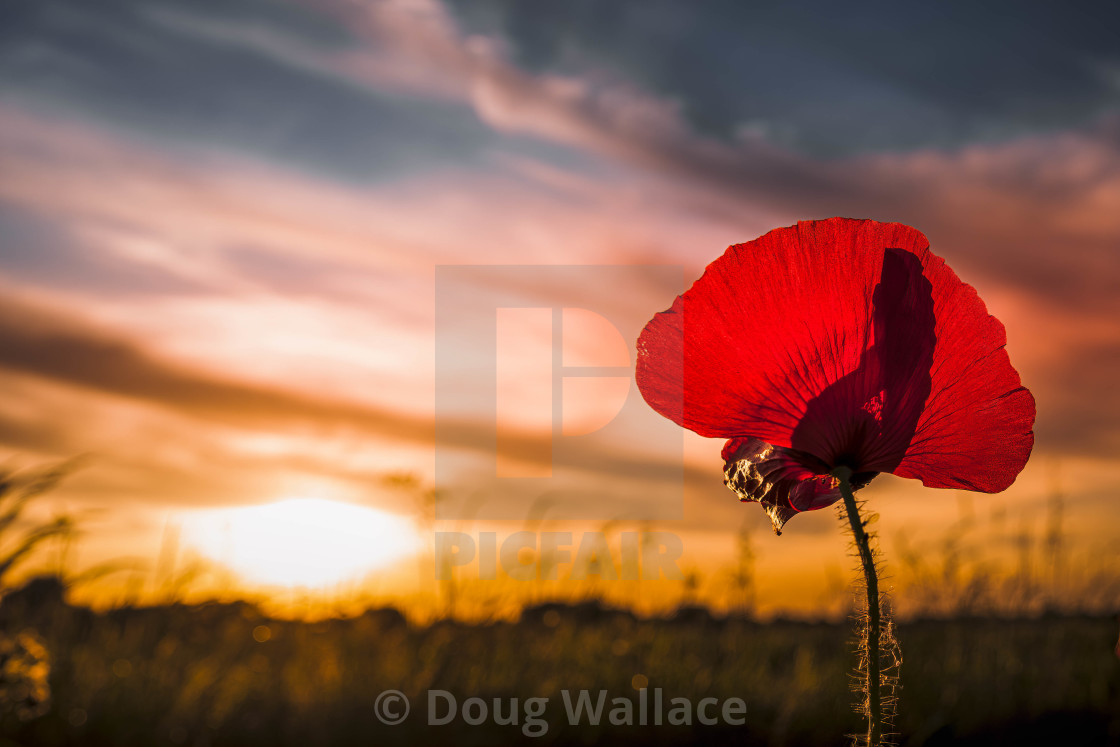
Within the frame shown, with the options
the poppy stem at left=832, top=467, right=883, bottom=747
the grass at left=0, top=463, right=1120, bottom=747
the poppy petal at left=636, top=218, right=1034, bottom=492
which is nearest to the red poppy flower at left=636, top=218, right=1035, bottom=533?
the poppy petal at left=636, top=218, right=1034, bottom=492

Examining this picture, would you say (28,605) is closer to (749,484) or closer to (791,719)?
(791,719)

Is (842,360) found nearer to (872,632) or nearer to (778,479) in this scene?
(778,479)

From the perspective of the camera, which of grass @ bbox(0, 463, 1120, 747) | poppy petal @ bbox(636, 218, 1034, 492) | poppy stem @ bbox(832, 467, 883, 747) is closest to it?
poppy stem @ bbox(832, 467, 883, 747)

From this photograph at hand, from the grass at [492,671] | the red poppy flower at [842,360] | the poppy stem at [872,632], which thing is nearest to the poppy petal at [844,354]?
the red poppy flower at [842,360]

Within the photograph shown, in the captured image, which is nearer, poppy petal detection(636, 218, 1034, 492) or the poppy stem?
the poppy stem

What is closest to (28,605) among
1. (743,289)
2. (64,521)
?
(64,521)

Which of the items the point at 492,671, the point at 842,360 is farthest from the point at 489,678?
the point at 842,360

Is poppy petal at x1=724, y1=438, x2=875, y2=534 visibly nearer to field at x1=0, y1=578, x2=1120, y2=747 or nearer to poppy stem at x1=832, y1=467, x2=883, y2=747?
poppy stem at x1=832, y1=467, x2=883, y2=747

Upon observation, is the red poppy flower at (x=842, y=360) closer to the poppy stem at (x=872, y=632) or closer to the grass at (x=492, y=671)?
the poppy stem at (x=872, y=632)
